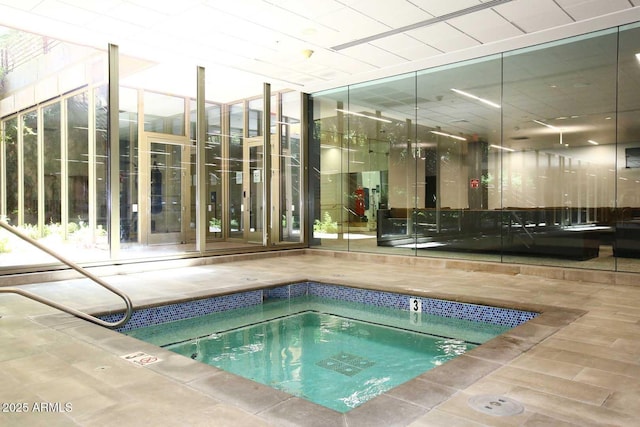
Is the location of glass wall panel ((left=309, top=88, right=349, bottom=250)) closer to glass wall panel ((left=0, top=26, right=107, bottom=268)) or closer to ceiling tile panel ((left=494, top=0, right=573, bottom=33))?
ceiling tile panel ((left=494, top=0, right=573, bottom=33))

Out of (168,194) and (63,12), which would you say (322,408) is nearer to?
(63,12)

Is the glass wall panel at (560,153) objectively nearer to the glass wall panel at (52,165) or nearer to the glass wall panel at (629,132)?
the glass wall panel at (629,132)

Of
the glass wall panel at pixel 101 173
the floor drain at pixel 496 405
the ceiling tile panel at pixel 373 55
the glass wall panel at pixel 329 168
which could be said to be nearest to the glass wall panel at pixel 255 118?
the glass wall panel at pixel 329 168

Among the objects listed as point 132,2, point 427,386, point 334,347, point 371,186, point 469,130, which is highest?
point 132,2

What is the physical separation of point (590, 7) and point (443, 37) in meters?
1.77

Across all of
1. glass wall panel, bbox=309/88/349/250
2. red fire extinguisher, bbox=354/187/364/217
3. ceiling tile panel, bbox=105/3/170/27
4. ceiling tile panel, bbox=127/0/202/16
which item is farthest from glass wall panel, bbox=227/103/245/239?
ceiling tile panel, bbox=127/0/202/16

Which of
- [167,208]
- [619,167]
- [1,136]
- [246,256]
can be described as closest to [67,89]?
[1,136]

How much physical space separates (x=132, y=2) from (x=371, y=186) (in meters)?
5.56

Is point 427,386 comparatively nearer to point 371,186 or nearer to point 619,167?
point 619,167

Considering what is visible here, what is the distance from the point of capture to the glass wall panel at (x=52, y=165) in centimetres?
612

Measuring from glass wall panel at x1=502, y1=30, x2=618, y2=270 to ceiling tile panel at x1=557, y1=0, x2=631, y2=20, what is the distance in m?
0.80

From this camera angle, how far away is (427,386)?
250 cm

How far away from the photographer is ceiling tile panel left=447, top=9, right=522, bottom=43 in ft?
17.9

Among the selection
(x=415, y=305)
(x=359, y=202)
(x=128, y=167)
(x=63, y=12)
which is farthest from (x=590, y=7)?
(x=128, y=167)
